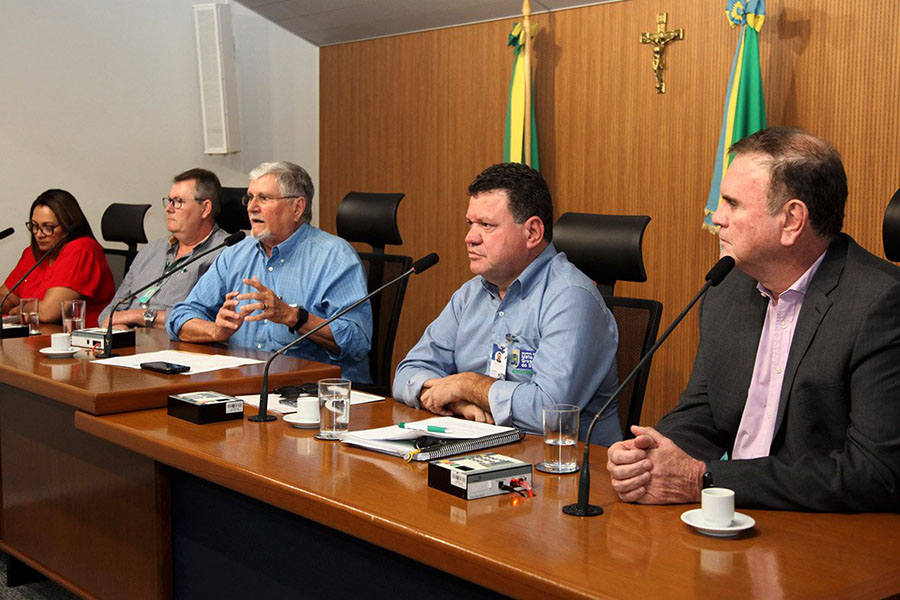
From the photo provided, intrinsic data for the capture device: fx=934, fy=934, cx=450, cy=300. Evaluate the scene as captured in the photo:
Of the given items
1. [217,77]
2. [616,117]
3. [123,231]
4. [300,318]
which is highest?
[217,77]

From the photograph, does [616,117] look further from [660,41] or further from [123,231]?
[123,231]

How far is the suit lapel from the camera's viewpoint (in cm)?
170

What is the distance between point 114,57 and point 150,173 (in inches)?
28.6

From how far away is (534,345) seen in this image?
2432 mm

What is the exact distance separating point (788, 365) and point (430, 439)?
28.1 inches

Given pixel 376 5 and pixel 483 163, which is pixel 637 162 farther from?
pixel 376 5

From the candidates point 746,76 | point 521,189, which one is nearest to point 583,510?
point 521,189

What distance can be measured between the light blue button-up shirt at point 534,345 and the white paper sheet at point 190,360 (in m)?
0.53

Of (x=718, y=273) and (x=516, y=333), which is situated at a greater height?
(x=718, y=273)

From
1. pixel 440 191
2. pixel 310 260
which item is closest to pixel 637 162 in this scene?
pixel 440 191

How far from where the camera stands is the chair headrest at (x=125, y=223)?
485 cm

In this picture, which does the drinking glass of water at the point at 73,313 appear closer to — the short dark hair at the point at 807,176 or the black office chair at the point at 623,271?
the black office chair at the point at 623,271

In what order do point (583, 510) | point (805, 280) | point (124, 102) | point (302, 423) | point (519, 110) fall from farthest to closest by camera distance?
point (124, 102), point (519, 110), point (302, 423), point (805, 280), point (583, 510)

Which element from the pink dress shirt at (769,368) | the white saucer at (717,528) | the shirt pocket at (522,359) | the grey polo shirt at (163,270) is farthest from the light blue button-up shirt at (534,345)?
the grey polo shirt at (163,270)
